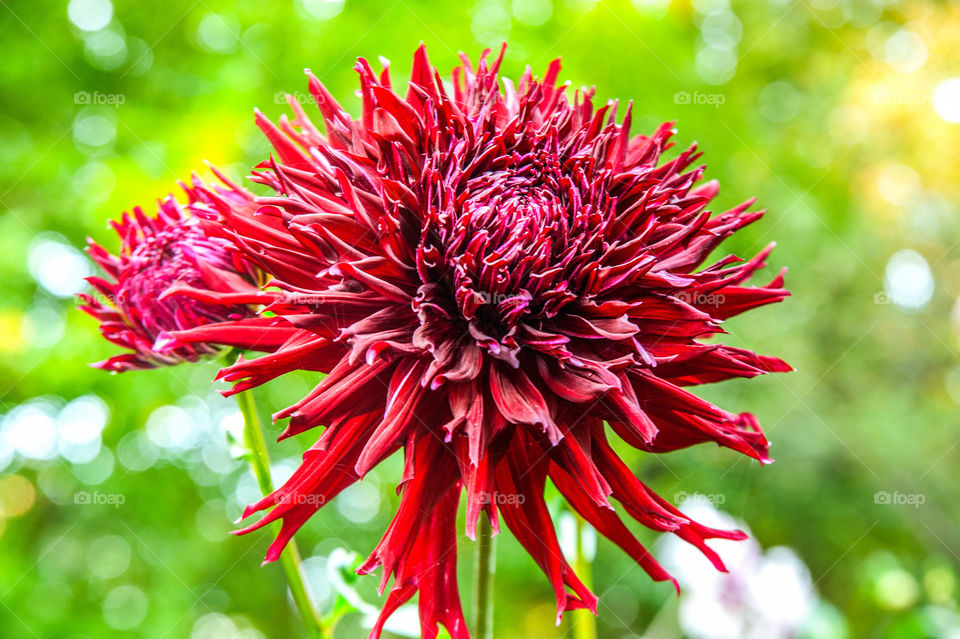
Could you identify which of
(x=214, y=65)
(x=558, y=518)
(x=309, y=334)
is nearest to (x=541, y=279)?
Result: (x=309, y=334)

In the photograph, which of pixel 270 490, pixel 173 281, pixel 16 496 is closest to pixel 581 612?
pixel 270 490

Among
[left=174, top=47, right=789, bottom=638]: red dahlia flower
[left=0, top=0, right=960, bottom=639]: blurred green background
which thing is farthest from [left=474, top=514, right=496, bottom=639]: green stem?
[left=0, top=0, right=960, bottom=639]: blurred green background

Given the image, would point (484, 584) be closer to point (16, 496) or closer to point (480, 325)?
point (480, 325)

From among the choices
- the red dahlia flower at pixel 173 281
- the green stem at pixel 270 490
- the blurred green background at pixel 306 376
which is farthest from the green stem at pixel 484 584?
the blurred green background at pixel 306 376

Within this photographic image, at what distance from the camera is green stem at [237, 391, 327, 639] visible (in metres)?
0.91

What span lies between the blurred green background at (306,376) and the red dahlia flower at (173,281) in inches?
27.8

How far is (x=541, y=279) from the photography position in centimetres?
79

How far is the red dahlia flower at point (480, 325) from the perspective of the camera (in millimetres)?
755

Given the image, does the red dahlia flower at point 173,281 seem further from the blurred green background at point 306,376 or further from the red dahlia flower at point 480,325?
the blurred green background at point 306,376

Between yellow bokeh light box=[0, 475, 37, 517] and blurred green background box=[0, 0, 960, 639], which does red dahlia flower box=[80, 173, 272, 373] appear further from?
yellow bokeh light box=[0, 475, 37, 517]

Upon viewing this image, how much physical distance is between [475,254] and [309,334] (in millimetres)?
205

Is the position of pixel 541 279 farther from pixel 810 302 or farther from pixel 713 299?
pixel 810 302

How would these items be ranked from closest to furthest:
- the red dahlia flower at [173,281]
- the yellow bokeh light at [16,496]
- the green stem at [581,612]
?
the red dahlia flower at [173,281] → the green stem at [581,612] → the yellow bokeh light at [16,496]

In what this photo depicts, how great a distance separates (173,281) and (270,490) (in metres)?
0.29
